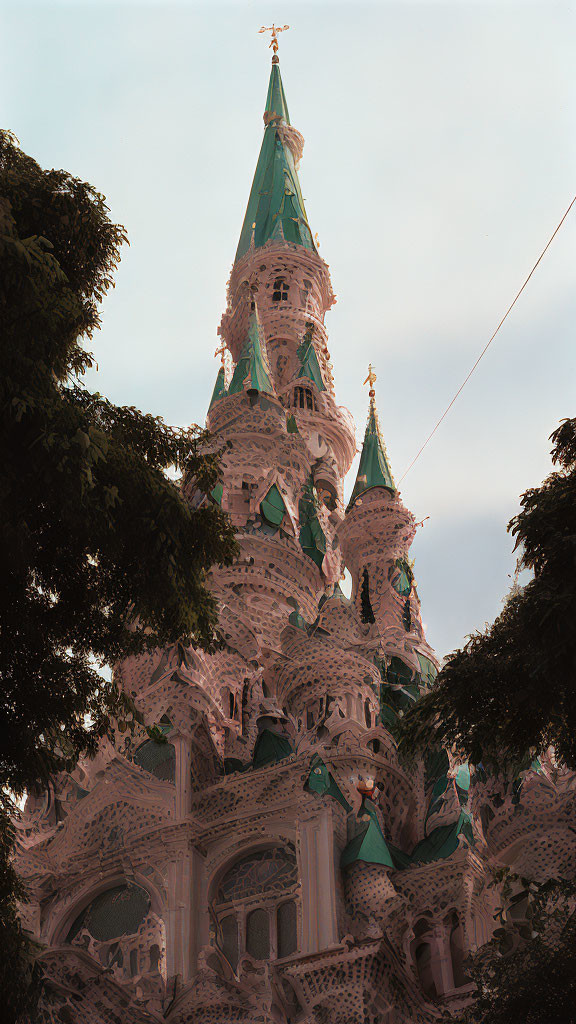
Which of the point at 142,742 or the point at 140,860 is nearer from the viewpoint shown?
the point at 140,860

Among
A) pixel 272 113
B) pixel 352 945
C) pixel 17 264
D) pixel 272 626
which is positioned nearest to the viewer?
pixel 17 264

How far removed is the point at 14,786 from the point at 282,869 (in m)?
11.0

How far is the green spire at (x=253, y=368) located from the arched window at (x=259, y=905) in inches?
660

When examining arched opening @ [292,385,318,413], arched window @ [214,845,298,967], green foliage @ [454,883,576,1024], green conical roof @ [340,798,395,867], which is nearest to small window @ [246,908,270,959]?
arched window @ [214,845,298,967]

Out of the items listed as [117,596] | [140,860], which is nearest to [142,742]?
[140,860]

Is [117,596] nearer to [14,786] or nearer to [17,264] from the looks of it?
[14,786]

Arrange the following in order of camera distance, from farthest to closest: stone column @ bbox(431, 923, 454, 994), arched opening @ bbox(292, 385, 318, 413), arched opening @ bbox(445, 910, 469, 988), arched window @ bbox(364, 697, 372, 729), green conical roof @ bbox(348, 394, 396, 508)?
1. arched opening @ bbox(292, 385, 318, 413)
2. green conical roof @ bbox(348, 394, 396, 508)
3. arched window @ bbox(364, 697, 372, 729)
4. arched opening @ bbox(445, 910, 469, 988)
5. stone column @ bbox(431, 923, 454, 994)

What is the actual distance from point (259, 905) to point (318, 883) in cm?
230

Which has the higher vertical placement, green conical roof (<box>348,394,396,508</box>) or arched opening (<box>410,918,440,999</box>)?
green conical roof (<box>348,394,396,508</box>)

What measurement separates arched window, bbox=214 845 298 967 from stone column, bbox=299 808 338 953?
130 cm

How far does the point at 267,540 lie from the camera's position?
3034cm

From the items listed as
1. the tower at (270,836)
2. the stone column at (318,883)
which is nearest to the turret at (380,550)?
the tower at (270,836)

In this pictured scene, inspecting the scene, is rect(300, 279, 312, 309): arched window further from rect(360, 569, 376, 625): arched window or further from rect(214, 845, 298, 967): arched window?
rect(214, 845, 298, 967): arched window

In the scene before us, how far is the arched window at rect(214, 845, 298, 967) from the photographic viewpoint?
68.2ft
